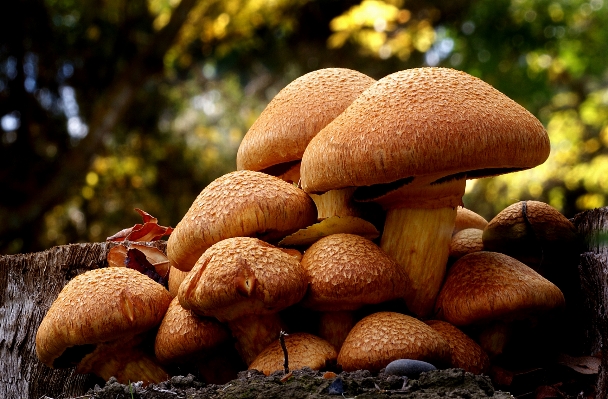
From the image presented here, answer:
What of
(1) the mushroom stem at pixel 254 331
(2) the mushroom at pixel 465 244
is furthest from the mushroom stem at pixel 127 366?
(2) the mushroom at pixel 465 244

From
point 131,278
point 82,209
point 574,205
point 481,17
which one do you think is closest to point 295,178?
point 131,278

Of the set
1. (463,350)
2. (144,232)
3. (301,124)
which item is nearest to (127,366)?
(144,232)

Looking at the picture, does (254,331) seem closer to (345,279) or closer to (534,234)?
(345,279)

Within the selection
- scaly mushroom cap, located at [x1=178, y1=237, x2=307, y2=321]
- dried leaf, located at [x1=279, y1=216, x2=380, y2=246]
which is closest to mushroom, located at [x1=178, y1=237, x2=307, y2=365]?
scaly mushroom cap, located at [x1=178, y1=237, x2=307, y2=321]

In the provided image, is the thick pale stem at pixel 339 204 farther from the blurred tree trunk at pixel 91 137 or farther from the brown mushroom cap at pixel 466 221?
the blurred tree trunk at pixel 91 137

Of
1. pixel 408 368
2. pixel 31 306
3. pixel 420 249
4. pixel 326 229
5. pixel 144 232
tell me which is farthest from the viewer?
pixel 144 232

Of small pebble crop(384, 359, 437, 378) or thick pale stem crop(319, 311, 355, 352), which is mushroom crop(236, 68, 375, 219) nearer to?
thick pale stem crop(319, 311, 355, 352)

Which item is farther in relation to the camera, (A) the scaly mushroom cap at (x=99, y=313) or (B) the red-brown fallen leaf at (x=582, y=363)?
(B) the red-brown fallen leaf at (x=582, y=363)
